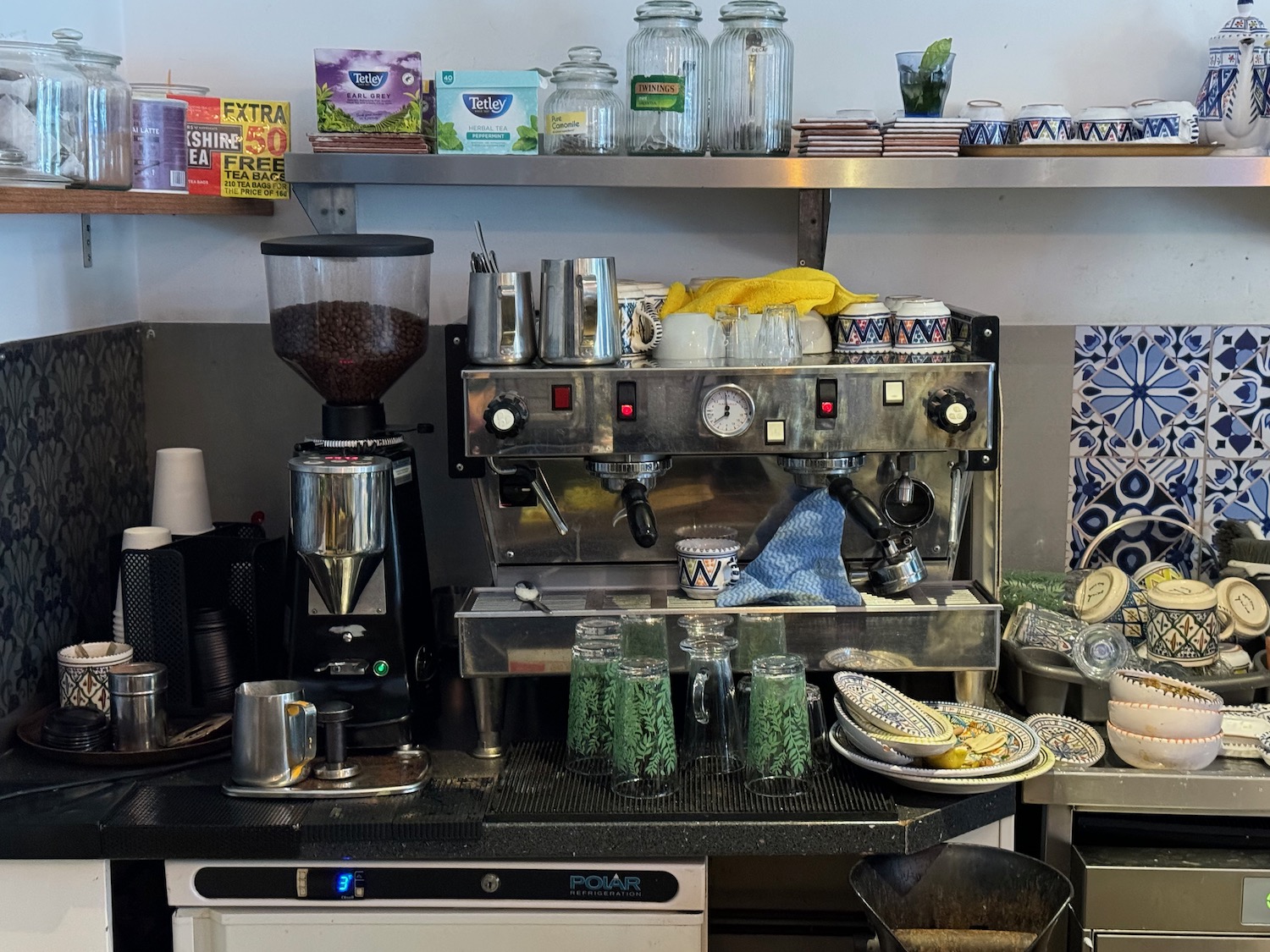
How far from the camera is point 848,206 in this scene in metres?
2.29

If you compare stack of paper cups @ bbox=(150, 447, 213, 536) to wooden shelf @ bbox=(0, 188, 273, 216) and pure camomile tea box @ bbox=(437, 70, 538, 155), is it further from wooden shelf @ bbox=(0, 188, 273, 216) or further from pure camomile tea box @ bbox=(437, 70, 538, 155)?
pure camomile tea box @ bbox=(437, 70, 538, 155)

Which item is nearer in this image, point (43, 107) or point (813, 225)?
point (43, 107)

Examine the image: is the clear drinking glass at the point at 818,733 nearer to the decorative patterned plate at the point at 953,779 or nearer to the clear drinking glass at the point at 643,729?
the decorative patterned plate at the point at 953,779

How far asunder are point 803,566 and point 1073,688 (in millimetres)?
449

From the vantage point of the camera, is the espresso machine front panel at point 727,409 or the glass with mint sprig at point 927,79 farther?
the glass with mint sprig at point 927,79

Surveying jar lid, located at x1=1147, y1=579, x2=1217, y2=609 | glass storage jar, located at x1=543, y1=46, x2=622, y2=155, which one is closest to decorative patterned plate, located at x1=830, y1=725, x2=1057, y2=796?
jar lid, located at x1=1147, y1=579, x2=1217, y2=609

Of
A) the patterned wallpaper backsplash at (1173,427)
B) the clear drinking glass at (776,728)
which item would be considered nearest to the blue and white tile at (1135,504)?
the patterned wallpaper backsplash at (1173,427)

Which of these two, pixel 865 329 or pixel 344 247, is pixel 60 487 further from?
pixel 865 329

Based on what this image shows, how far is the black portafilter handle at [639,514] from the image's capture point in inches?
69.6

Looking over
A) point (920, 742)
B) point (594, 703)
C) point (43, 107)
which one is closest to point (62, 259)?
point (43, 107)

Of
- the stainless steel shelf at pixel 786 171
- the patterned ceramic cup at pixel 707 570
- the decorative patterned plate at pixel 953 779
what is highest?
the stainless steel shelf at pixel 786 171

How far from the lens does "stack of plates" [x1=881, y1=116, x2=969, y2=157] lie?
2.02m

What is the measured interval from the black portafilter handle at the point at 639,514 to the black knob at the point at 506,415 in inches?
6.9

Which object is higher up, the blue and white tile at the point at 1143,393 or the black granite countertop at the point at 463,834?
the blue and white tile at the point at 1143,393
